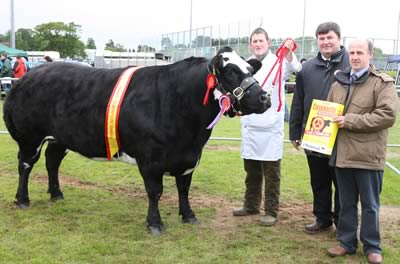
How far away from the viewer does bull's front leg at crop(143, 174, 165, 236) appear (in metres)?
4.94

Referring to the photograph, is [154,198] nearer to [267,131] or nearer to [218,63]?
[267,131]

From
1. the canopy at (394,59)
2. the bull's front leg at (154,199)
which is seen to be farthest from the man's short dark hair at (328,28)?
the canopy at (394,59)

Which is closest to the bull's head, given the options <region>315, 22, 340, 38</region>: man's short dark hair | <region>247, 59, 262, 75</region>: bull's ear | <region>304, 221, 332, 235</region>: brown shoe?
<region>247, 59, 262, 75</region>: bull's ear

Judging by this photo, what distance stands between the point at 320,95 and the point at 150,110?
1710mm

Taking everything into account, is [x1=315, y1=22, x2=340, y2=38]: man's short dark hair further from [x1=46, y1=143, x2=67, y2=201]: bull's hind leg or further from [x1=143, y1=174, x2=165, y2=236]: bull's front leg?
[x1=46, y1=143, x2=67, y2=201]: bull's hind leg

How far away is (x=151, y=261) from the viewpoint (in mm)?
4227

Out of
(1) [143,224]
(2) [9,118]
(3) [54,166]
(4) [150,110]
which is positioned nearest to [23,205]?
(3) [54,166]

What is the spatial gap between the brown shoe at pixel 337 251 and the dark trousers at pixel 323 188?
0.63 metres

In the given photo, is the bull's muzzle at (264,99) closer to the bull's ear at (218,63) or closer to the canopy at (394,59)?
the bull's ear at (218,63)

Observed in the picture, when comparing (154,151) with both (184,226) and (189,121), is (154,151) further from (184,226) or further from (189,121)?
(184,226)

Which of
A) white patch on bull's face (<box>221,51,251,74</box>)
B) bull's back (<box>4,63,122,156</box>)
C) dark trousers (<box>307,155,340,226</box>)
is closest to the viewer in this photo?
white patch on bull's face (<box>221,51,251,74</box>)

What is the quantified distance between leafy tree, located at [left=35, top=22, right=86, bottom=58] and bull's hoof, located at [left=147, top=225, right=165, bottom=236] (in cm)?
8813

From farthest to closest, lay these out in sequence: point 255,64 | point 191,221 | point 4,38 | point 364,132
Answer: point 4,38, point 191,221, point 255,64, point 364,132

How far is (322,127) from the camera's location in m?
4.16
